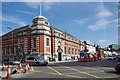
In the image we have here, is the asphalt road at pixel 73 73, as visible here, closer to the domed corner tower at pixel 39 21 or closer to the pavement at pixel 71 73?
the pavement at pixel 71 73

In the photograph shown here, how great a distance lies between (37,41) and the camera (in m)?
61.6

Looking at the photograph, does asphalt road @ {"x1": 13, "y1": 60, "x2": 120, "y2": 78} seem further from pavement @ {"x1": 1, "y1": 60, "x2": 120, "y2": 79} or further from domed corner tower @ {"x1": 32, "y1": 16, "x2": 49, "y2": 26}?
domed corner tower @ {"x1": 32, "y1": 16, "x2": 49, "y2": 26}

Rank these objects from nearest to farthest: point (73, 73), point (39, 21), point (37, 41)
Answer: point (73, 73) → point (37, 41) → point (39, 21)

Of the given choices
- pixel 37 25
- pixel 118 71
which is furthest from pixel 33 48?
pixel 118 71

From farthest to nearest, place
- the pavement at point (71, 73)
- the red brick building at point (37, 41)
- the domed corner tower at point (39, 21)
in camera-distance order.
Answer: the domed corner tower at point (39, 21) < the red brick building at point (37, 41) < the pavement at point (71, 73)

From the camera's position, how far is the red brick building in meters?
61.6

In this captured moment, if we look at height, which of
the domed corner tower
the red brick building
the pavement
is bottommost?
the pavement

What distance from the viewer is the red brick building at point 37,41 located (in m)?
61.6

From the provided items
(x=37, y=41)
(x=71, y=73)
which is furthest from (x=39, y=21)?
(x=71, y=73)

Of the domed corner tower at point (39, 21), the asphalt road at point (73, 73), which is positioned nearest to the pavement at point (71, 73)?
the asphalt road at point (73, 73)

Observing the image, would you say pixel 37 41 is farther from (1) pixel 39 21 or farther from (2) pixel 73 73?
(2) pixel 73 73

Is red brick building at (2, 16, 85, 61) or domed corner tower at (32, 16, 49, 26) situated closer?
red brick building at (2, 16, 85, 61)

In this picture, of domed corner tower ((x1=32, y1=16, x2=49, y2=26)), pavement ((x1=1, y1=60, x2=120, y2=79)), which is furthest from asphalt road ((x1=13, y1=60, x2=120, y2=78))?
domed corner tower ((x1=32, y1=16, x2=49, y2=26))

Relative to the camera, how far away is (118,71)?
19.3 m
